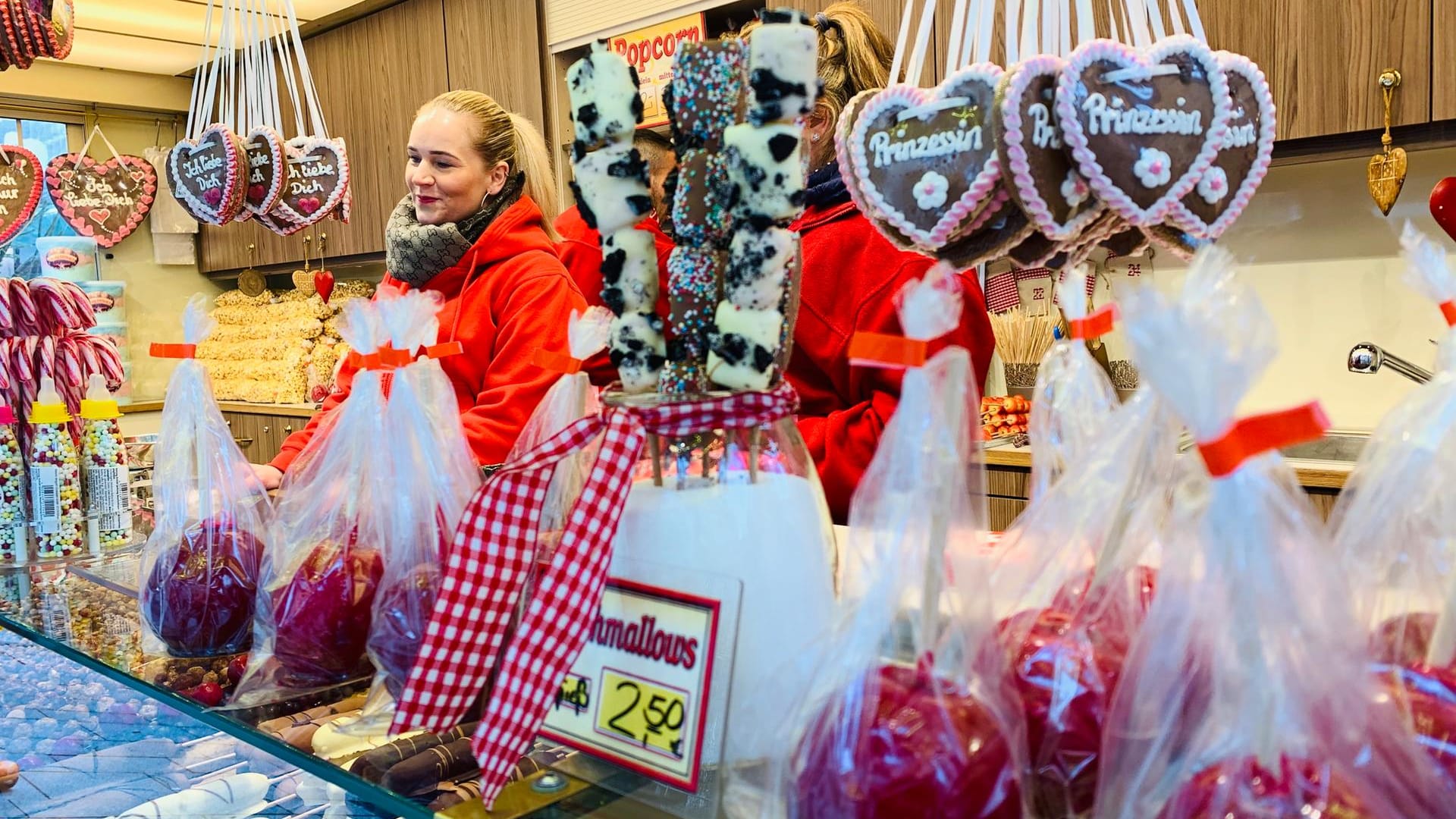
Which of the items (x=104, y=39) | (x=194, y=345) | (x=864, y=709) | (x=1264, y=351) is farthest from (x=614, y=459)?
(x=104, y=39)

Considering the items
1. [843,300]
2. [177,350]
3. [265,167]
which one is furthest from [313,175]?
[843,300]

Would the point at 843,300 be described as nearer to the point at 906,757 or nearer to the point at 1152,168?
the point at 1152,168

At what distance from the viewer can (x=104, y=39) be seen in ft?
15.8

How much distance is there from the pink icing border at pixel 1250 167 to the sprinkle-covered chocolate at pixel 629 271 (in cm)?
32

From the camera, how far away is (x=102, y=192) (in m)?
4.43

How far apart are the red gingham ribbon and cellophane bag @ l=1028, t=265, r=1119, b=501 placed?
0.29 m

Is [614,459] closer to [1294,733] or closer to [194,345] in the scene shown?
[1294,733]

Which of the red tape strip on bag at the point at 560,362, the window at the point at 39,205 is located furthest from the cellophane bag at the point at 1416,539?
the window at the point at 39,205

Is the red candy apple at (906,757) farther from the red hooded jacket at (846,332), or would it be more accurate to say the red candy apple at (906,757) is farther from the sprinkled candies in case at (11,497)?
the sprinkled candies in case at (11,497)

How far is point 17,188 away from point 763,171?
11.1 feet

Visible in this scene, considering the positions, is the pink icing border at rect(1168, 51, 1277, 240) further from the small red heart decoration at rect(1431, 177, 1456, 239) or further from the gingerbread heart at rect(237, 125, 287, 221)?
the small red heart decoration at rect(1431, 177, 1456, 239)

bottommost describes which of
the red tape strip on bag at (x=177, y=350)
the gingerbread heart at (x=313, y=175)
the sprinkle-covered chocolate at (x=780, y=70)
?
the red tape strip on bag at (x=177, y=350)

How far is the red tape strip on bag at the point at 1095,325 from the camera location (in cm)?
74

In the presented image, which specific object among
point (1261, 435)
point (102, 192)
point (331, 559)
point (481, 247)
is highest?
point (102, 192)
